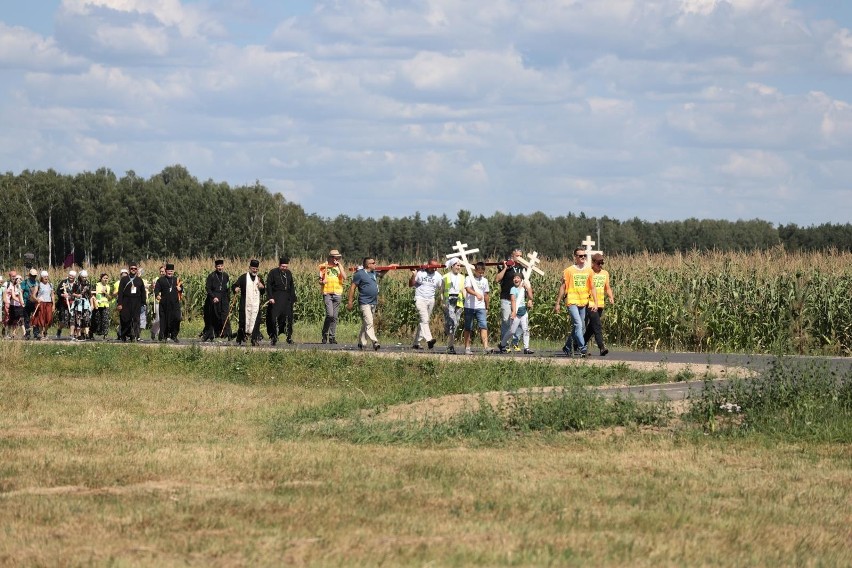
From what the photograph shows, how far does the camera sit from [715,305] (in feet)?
95.9

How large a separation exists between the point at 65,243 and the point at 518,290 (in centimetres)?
9167

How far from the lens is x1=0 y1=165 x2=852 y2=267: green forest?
102m

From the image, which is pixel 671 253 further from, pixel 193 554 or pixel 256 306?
pixel 193 554

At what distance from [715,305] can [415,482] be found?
18.5 metres

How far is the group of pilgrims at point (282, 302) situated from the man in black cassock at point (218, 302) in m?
0.02

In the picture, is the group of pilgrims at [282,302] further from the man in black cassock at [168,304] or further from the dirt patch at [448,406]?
the dirt patch at [448,406]

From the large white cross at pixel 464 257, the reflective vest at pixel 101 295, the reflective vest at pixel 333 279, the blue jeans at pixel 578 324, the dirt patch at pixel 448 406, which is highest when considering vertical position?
the large white cross at pixel 464 257

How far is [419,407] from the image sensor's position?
664 inches

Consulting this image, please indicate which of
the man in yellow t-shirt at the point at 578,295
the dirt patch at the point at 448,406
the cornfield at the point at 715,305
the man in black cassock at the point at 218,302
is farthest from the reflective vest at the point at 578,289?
the man in black cassock at the point at 218,302

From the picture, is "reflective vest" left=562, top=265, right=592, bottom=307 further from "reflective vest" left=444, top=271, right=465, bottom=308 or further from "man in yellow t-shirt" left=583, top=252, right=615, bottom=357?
"reflective vest" left=444, top=271, right=465, bottom=308

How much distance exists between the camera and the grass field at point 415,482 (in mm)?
9359

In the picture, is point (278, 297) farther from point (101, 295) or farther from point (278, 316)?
point (101, 295)

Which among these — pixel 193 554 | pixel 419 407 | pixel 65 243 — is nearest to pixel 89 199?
pixel 65 243

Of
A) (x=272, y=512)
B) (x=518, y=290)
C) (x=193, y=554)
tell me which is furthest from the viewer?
(x=518, y=290)
